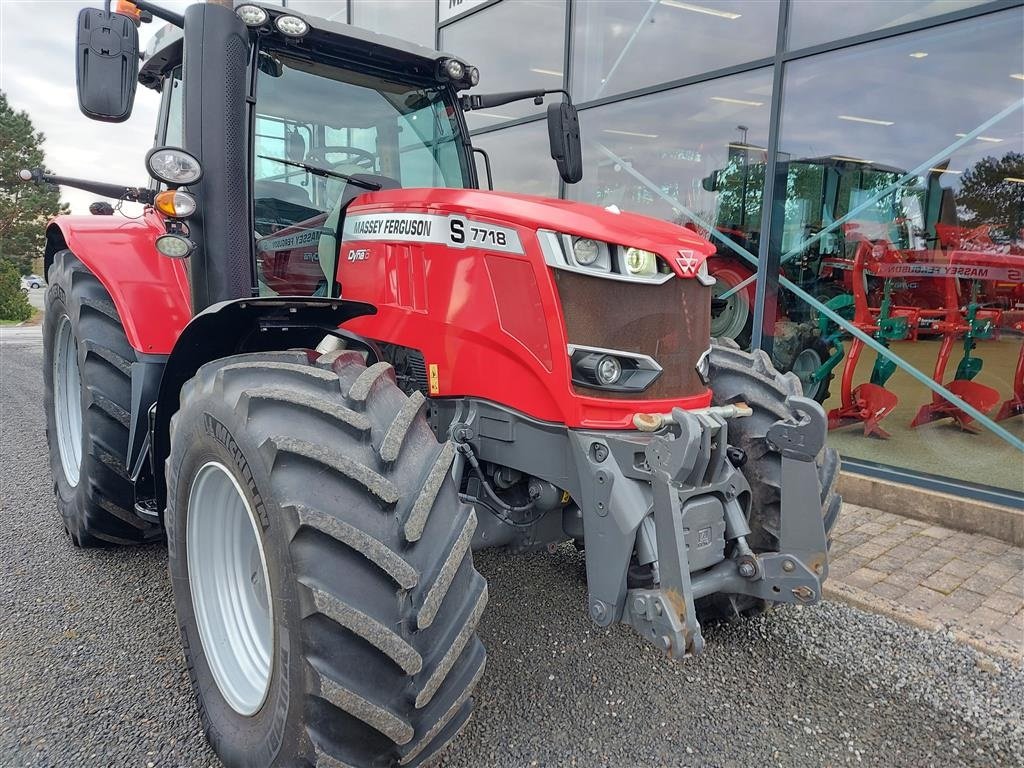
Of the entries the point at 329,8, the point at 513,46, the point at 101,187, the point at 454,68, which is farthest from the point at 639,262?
the point at 329,8

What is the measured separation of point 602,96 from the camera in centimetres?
653

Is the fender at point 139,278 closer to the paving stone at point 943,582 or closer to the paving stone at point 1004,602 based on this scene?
the paving stone at point 943,582

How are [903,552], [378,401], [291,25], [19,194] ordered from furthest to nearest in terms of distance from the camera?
[19,194], [903,552], [291,25], [378,401]

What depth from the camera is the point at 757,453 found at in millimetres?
2613

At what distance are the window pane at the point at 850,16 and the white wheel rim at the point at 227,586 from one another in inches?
188

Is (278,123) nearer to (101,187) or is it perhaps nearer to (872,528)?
(101,187)

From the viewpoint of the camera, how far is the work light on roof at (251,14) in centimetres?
251

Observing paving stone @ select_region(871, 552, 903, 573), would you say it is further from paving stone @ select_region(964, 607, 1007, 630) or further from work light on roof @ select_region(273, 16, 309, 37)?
work light on roof @ select_region(273, 16, 309, 37)

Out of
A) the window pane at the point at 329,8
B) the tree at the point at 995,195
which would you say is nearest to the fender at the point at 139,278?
the tree at the point at 995,195

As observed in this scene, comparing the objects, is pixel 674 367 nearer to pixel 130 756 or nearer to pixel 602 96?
pixel 130 756

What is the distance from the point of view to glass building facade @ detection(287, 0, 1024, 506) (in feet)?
14.1

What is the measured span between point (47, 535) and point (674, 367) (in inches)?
132

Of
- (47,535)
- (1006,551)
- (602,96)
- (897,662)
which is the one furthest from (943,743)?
(602,96)

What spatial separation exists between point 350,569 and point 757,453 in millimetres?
1619
